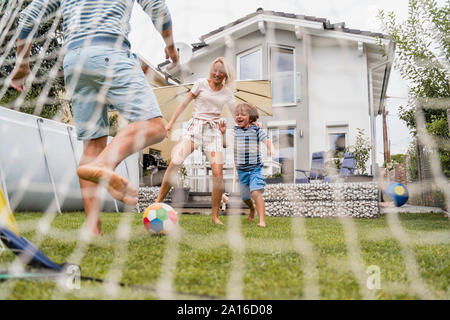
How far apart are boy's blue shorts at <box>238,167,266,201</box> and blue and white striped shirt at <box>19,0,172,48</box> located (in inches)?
64.1

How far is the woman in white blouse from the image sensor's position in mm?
2867

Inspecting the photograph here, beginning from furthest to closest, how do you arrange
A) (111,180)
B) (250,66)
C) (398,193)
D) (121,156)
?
(250,66) < (398,193) < (121,156) < (111,180)

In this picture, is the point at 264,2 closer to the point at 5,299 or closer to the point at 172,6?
the point at 172,6

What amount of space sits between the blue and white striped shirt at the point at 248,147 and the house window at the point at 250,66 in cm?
264

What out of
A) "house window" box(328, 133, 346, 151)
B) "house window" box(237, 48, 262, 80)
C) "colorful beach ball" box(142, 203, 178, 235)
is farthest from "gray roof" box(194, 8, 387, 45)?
"colorful beach ball" box(142, 203, 178, 235)

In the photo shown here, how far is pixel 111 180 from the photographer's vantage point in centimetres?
134

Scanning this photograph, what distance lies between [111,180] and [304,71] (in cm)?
508

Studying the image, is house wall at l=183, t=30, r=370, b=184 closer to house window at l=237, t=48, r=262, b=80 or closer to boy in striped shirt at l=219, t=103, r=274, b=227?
house window at l=237, t=48, r=262, b=80

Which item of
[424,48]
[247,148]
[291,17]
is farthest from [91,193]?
[291,17]

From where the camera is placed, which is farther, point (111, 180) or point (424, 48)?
point (424, 48)

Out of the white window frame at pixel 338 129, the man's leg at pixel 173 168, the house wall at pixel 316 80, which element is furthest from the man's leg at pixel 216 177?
the white window frame at pixel 338 129

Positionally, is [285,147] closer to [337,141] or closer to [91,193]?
[337,141]

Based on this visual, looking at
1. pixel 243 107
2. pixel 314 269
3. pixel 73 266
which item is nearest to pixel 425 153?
pixel 243 107
